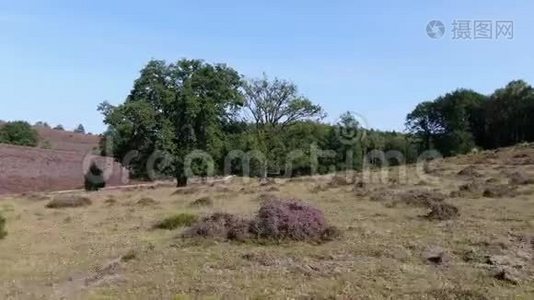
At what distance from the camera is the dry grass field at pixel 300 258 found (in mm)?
9070

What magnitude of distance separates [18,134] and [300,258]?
278ft

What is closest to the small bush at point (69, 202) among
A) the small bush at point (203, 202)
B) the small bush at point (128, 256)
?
the small bush at point (203, 202)

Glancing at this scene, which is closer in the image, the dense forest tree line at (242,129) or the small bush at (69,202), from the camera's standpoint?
the small bush at (69,202)

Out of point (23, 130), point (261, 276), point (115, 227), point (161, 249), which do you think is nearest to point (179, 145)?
point (115, 227)

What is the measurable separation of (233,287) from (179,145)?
3043 centimetres

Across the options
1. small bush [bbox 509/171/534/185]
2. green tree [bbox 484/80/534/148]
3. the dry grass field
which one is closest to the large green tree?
the dry grass field

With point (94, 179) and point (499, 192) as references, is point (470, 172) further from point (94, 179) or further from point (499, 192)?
point (94, 179)

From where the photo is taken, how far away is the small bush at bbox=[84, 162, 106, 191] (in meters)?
49.8

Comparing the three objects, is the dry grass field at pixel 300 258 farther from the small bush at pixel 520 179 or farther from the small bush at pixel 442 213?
the small bush at pixel 520 179

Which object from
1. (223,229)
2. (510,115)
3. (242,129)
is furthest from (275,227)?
(510,115)

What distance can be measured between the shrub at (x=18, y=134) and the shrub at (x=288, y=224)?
77821 millimetres

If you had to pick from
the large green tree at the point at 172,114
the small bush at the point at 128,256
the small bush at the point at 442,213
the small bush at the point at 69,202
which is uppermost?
the large green tree at the point at 172,114

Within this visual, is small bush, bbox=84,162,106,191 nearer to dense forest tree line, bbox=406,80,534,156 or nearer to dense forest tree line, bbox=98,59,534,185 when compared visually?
dense forest tree line, bbox=98,59,534,185

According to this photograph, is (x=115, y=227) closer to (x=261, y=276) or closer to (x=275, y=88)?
(x=261, y=276)
